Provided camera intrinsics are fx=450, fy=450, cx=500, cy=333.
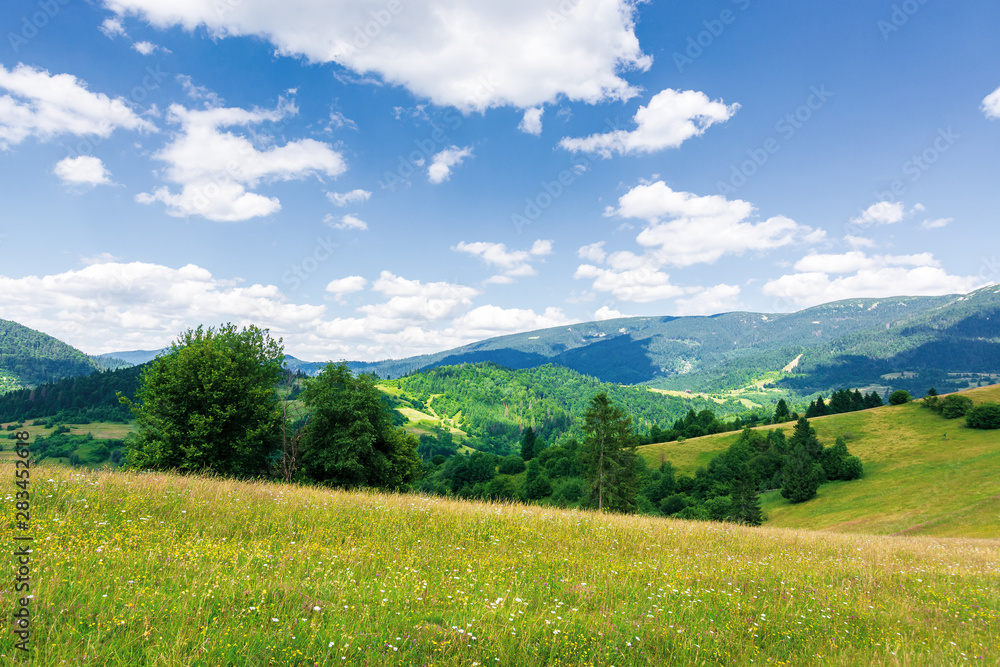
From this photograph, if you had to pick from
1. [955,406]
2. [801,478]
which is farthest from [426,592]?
[955,406]

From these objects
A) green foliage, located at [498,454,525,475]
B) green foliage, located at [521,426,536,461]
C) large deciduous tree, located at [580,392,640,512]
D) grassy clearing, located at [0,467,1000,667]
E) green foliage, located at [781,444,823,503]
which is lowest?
green foliage, located at [498,454,525,475]

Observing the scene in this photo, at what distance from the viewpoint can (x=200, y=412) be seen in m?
27.3

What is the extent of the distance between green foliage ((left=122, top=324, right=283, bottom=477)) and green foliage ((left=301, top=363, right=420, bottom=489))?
5.66 meters

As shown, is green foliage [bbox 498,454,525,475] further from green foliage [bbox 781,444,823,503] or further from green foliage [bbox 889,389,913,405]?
green foliage [bbox 889,389,913,405]

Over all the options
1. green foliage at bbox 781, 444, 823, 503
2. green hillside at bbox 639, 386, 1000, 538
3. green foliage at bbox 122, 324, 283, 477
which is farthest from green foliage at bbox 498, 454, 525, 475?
green foliage at bbox 122, 324, 283, 477

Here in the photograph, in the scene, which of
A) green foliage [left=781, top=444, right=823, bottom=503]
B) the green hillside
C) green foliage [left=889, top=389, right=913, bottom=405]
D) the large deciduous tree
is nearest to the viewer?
the green hillside

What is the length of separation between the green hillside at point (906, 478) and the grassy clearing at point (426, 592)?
45.8 m

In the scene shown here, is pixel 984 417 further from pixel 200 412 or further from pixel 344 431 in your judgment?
pixel 200 412

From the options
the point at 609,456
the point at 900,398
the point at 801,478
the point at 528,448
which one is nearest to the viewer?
the point at 609,456

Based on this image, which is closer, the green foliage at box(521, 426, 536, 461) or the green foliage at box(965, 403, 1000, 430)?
the green foliage at box(965, 403, 1000, 430)

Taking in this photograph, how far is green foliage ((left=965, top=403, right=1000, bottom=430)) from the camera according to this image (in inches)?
3115

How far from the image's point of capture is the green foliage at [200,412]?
26.3m

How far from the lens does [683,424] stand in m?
147

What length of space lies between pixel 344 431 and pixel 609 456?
3146 centimetres
